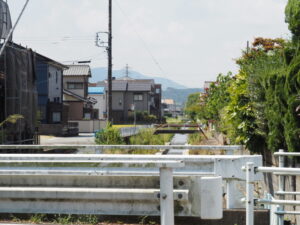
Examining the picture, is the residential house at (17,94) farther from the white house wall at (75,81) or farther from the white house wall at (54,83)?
the white house wall at (75,81)

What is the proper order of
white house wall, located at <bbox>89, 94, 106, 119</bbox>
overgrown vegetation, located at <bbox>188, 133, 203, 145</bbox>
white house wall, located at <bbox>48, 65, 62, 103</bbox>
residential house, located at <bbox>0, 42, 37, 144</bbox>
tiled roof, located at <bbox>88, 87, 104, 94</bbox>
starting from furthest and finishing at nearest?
tiled roof, located at <bbox>88, 87, 104, 94</bbox> → white house wall, located at <bbox>89, 94, 106, 119</bbox> → white house wall, located at <bbox>48, 65, 62, 103</bbox> → overgrown vegetation, located at <bbox>188, 133, 203, 145</bbox> → residential house, located at <bbox>0, 42, 37, 144</bbox>

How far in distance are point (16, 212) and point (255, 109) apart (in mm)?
6827

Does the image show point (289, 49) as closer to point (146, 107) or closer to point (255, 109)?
point (255, 109)

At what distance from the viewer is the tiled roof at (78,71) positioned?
58.5 m

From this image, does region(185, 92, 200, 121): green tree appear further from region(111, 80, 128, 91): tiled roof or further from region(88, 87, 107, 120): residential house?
region(88, 87, 107, 120): residential house

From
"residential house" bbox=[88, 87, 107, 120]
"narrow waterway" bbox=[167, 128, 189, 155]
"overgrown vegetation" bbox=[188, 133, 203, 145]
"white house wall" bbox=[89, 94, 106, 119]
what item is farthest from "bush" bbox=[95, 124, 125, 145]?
"white house wall" bbox=[89, 94, 106, 119]

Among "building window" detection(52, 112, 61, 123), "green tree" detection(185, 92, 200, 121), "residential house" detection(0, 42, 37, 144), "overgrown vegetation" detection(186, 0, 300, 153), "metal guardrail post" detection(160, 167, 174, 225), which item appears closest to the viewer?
"metal guardrail post" detection(160, 167, 174, 225)

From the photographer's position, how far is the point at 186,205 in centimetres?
404

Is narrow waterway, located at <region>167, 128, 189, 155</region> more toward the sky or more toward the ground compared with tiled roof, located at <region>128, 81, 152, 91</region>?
more toward the ground

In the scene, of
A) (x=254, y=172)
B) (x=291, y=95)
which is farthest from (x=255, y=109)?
(x=254, y=172)

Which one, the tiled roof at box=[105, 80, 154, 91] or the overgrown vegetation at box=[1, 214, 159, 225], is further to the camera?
the tiled roof at box=[105, 80, 154, 91]

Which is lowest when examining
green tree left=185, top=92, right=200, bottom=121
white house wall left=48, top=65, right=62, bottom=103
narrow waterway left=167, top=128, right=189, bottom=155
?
narrow waterway left=167, top=128, right=189, bottom=155

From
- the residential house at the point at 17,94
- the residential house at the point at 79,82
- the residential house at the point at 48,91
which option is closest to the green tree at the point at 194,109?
the residential house at the point at 79,82

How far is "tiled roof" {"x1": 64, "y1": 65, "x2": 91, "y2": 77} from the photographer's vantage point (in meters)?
58.5
